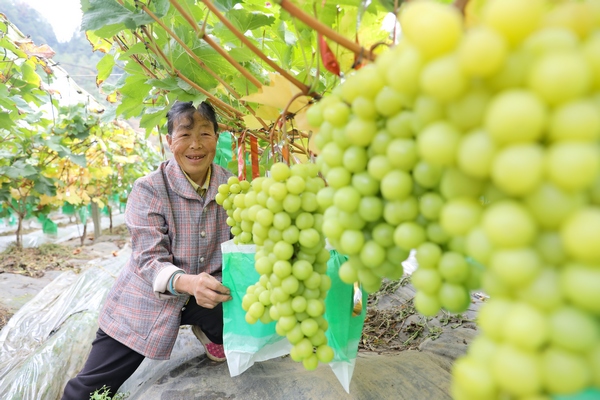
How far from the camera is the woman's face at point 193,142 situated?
174 centimetres

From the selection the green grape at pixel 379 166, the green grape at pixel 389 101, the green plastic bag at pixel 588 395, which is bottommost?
the green plastic bag at pixel 588 395

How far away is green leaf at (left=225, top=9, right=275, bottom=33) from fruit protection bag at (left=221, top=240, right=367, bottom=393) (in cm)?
77

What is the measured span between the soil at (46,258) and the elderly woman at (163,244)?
2.50 metres

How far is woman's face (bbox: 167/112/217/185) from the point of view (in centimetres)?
174

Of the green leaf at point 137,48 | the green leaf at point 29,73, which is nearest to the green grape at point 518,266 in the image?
the green leaf at point 137,48

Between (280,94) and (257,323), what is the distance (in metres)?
0.81

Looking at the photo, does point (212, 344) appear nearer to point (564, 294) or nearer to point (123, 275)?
point (123, 275)

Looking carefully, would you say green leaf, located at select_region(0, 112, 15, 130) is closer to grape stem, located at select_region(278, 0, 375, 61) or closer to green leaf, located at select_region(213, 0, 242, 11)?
green leaf, located at select_region(213, 0, 242, 11)

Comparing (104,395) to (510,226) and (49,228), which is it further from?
(49,228)

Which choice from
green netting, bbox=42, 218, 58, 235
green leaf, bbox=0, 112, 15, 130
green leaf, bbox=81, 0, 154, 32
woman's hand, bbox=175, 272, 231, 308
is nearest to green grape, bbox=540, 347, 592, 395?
woman's hand, bbox=175, 272, 231, 308

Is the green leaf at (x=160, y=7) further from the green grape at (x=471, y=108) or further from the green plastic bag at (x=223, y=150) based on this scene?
the green plastic bag at (x=223, y=150)

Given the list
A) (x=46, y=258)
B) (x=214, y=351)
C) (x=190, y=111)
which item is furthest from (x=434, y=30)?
(x=46, y=258)

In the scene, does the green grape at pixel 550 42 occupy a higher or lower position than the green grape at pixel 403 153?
higher

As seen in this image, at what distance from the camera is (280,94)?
3.13 ft
